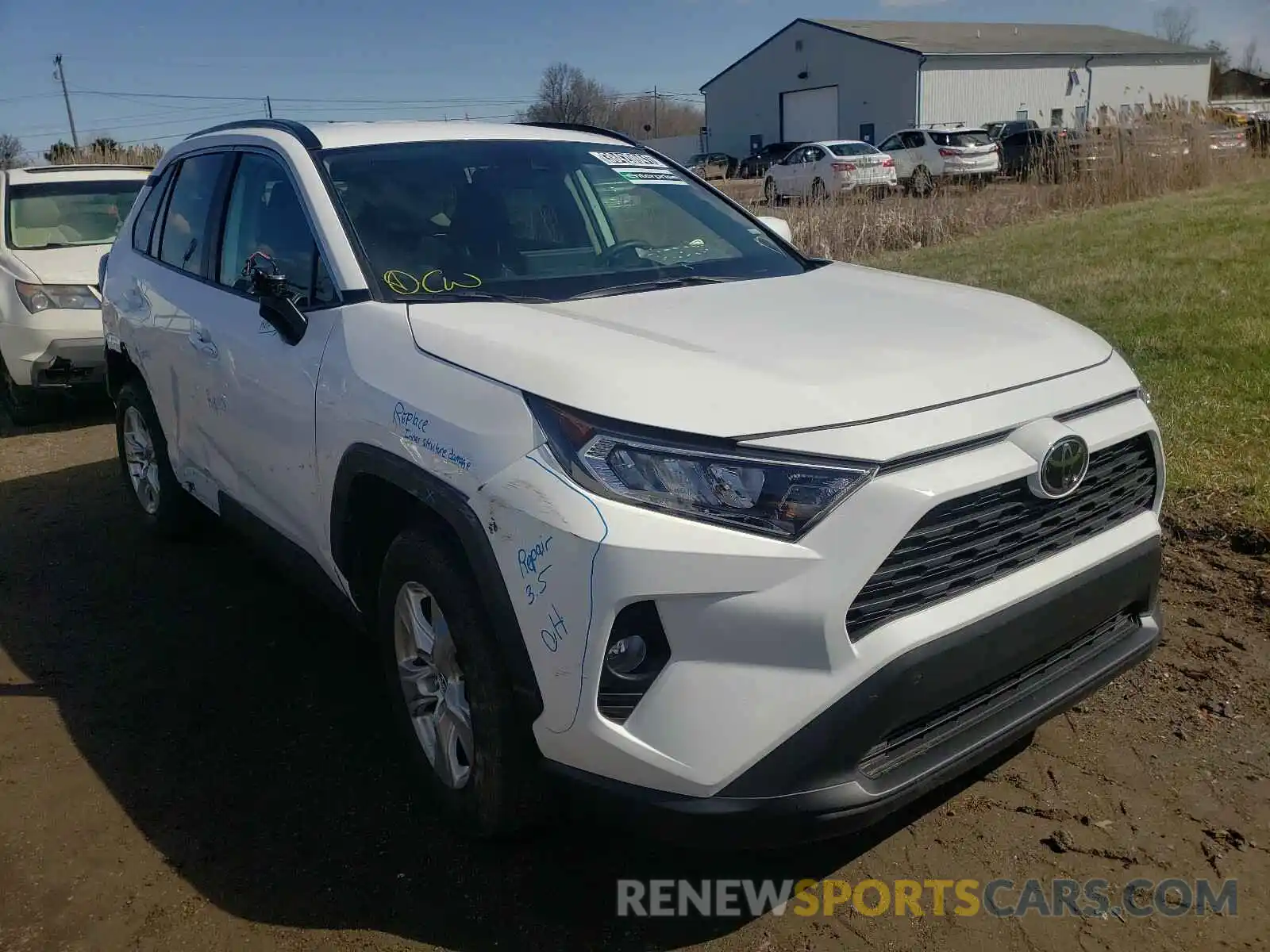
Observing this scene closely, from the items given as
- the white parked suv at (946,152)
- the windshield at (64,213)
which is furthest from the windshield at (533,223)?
the white parked suv at (946,152)

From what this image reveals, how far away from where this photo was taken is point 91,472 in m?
6.86

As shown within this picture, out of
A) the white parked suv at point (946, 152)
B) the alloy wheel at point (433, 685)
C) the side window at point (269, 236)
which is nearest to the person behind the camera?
the alloy wheel at point (433, 685)

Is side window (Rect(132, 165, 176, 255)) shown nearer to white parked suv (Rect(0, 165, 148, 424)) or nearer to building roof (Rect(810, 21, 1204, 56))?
white parked suv (Rect(0, 165, 148, 424))

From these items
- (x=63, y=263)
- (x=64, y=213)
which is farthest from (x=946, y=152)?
(x=63, y=263)

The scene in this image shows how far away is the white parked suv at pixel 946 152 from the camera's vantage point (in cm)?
2728

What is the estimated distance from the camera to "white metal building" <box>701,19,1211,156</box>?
146ft

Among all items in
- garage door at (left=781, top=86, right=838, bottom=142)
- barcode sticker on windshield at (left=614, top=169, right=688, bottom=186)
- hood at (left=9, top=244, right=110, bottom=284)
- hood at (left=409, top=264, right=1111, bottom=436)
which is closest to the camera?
hood at (left=409, top=264, right=1111, bottom=436)

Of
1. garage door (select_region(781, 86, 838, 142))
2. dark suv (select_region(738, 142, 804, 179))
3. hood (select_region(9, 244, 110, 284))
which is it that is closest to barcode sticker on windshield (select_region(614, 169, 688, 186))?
hood (select_region(9, 244, 110, 284))

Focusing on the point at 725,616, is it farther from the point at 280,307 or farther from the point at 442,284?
the point at 280,307

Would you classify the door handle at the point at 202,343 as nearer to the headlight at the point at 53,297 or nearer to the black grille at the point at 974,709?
the black grille at the point at 974,709

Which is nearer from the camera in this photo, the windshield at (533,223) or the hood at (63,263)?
the windshield at (533,223)

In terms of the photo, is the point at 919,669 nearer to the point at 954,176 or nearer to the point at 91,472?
the point at 91,472

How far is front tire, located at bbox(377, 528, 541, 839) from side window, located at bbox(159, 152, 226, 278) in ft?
6.77

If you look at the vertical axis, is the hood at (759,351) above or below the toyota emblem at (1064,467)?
above
